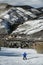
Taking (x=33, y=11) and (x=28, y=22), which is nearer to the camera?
(x=28, y=22)

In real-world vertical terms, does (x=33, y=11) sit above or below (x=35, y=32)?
above

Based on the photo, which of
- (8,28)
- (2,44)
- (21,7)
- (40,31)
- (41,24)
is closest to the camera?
(2,44)

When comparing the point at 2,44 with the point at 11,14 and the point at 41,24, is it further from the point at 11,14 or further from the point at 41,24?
the point at 11,14

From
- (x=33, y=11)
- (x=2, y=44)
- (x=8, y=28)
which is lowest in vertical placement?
(x=2, y=44)

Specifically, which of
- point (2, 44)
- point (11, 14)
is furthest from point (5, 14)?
point (2, 44)

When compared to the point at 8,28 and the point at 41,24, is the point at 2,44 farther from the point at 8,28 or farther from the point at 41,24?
the point at 8,28

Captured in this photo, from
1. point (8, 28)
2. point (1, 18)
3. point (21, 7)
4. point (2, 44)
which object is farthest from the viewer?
point (21, 7)

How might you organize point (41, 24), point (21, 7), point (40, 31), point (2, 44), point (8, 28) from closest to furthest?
point (2, 44), point (40, 31), point (41, 24), point (8, 28), point (21, 7)

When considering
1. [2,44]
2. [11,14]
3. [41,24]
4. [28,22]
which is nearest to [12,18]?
[11,14]

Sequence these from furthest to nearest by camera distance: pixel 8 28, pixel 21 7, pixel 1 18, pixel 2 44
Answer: pixel 21 7
pixel 1 18
pixel 8 28
pixel 2 44
